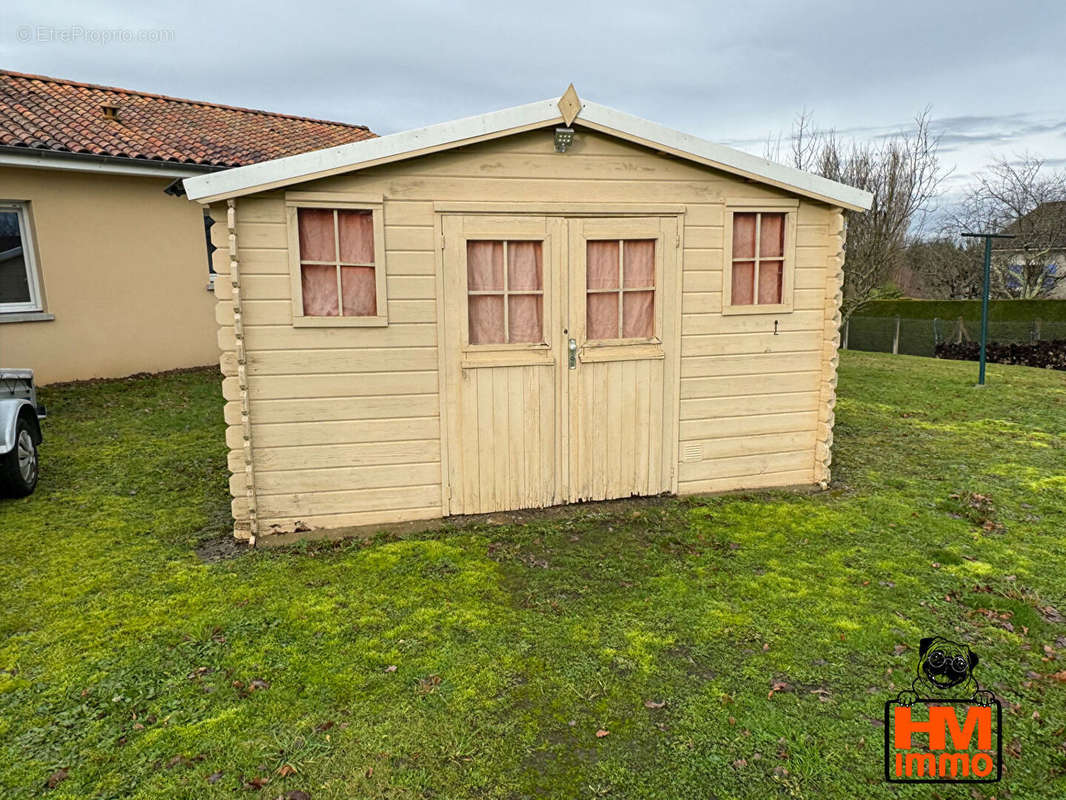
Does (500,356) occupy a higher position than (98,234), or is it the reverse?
(98,234)

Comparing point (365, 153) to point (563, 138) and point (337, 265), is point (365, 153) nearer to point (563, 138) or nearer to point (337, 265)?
point (337, 265)

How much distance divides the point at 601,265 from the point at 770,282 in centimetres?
159

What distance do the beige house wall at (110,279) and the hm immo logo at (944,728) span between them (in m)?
11.8

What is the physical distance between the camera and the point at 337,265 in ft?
16.1

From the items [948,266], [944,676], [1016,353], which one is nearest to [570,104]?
[944,676]

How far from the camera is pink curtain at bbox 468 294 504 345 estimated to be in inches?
207

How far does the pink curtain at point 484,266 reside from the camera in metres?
5.20

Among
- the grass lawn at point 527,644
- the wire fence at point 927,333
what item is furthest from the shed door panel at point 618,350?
the wire fence at point 927,333

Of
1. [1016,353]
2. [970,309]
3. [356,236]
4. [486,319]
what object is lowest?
[1016,353]

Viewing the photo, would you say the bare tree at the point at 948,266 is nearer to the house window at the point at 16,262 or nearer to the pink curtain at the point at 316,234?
the pink curtain at the point at 316,234

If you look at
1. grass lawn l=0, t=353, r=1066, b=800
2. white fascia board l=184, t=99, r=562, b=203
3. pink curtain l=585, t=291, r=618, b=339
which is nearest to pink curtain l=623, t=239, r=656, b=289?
pink curtain l=585, t=291, r=618, b=339

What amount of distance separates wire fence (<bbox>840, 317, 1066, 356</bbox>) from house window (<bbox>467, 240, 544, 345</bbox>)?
643 inches

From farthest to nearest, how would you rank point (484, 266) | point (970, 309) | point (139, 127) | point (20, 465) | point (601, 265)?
point (970, 309) < point (139, 127) < point (20, 465) < point (601, 265) < point (484, 266)

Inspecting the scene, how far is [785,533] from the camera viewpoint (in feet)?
17.0
